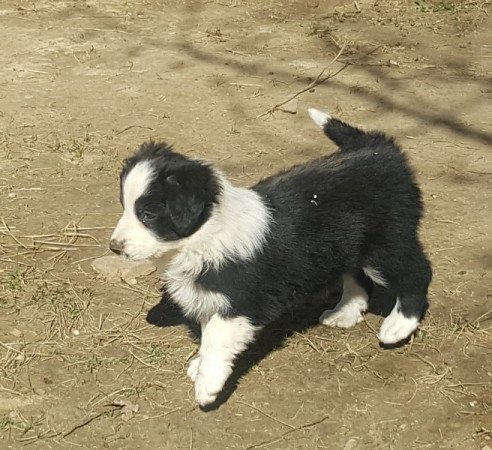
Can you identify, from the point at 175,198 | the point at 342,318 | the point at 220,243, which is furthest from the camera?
the point at 342,318

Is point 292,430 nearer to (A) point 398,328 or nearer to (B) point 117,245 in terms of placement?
(A) point 398,328

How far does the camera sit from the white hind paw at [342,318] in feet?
17.3

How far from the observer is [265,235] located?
4.44 metres

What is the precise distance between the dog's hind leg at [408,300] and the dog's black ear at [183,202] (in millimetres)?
1288

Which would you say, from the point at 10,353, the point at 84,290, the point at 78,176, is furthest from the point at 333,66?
the point at 10,353

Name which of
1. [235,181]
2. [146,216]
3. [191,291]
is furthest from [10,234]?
[146,216]

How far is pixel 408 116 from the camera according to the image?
26.5 feet

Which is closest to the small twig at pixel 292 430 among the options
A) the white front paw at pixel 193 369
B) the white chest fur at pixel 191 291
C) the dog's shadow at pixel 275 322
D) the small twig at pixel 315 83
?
the dog's shadow at pixel 275 322

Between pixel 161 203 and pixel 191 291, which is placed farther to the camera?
pixel 191 291

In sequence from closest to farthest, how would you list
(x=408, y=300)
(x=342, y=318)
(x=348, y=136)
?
(x=408, y=300) → (x=348, y=136) → (x=342, y=318)

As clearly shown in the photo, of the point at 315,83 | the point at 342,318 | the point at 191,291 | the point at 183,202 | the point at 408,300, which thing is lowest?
the point at 315,83

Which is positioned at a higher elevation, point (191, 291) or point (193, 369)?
point (191, 291)

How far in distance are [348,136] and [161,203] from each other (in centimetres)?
138

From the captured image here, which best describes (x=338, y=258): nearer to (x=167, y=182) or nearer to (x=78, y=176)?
(x=167, y=182)
